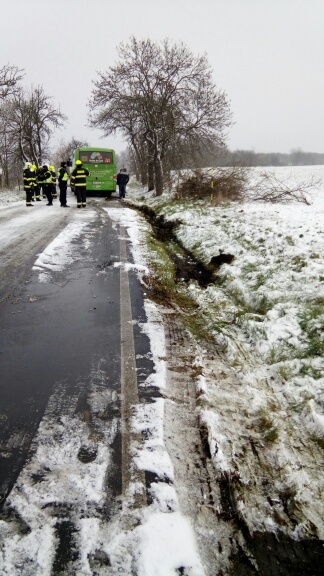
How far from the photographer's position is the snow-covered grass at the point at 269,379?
215 centimetres

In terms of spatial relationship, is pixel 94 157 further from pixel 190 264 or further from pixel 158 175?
pixel 190 264

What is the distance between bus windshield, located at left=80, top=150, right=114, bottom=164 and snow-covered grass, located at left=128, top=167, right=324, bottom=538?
1408cm

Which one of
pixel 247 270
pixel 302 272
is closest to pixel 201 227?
pixel 247 270

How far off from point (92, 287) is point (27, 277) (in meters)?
1.13

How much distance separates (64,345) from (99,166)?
17.4 meters

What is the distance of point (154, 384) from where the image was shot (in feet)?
10.1

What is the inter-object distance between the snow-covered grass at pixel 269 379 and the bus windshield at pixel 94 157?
46.2 ft

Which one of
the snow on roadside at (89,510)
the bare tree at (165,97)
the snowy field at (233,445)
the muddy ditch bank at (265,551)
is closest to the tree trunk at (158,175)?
Result: the bare tree at (165,97)

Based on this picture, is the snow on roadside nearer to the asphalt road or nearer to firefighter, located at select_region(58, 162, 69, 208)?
the asphalt road

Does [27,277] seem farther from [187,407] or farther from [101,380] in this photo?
[187,407]

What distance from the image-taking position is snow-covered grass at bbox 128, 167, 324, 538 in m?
2.15

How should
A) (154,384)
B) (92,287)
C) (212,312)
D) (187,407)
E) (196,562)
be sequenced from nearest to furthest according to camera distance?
(196,562) → (187,407) → (154,384) → (212,312) → (92,287)

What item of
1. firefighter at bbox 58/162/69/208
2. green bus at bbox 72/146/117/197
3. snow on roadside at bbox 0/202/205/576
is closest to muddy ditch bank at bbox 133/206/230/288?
snow on roadside at bbox 0/202/205/576

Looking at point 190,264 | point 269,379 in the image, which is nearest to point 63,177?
point 190,264
